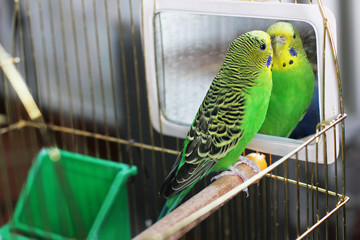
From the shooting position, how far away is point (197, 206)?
0.69 m

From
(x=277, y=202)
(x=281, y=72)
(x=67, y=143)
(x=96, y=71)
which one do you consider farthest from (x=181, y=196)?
(x=67, y=143)

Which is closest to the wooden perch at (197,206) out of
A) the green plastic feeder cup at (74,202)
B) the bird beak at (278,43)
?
the bird beak at (278,43)

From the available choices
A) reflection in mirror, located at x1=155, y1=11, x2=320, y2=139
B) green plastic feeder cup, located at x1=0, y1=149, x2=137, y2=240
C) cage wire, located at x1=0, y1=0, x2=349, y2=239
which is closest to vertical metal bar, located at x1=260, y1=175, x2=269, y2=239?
cage wire, located at x1=0, y1=0, x2=349, y2=239

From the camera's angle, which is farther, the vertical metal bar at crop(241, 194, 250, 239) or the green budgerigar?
the vertical metal bar at crop(241, 194, 250, 239)

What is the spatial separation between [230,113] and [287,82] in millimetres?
88

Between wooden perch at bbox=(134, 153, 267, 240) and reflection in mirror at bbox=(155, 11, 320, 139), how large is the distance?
0.09 meters

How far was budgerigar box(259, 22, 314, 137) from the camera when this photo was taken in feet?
2.28

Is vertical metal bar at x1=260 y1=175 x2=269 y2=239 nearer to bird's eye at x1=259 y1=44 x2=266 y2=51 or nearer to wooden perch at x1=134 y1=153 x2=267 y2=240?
wooden perch at x1=134 y1=153 x2=267 y2=240

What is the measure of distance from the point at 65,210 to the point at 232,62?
1.75ft

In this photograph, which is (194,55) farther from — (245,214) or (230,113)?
(245,214)

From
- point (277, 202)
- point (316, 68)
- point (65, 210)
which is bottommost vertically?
point (65, 210)

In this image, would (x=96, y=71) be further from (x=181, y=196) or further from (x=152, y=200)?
(x=181, y=196)

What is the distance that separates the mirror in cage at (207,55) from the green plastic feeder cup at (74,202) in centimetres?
19

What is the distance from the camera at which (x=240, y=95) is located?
74 centimetres
